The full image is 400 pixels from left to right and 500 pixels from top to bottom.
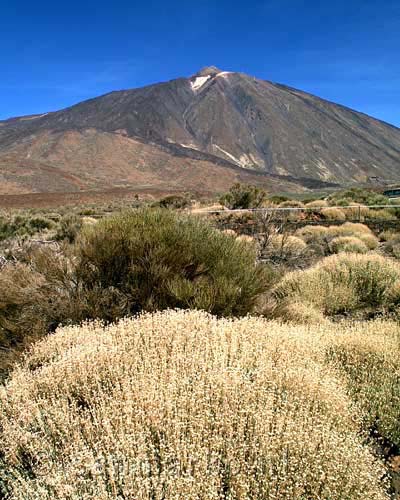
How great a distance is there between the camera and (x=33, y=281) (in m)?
6.26

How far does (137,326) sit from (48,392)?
1095 mm

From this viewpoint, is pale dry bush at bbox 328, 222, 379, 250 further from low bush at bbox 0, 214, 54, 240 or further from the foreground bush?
low bush at bbox 0, 214, 54, 240

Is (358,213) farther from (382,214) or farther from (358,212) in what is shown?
(382,214)

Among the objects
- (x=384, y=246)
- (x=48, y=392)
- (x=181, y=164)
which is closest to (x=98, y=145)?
(x=181, y=164)

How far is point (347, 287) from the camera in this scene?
8.66 metres

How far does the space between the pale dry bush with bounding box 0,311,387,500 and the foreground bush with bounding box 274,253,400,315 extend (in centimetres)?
369

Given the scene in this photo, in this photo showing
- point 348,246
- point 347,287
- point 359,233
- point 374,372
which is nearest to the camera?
point 374,372

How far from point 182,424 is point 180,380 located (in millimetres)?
574

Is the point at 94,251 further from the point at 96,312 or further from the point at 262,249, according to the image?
the point at 262,249

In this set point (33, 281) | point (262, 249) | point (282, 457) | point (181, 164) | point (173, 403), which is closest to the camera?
point (282, 457)

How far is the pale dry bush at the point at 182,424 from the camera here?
269cm

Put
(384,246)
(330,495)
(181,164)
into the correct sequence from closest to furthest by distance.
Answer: (330,495) → (384,246) → (181,164)

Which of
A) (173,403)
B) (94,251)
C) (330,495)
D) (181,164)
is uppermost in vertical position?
(181,164)

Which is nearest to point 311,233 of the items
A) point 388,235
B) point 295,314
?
point 388,235
